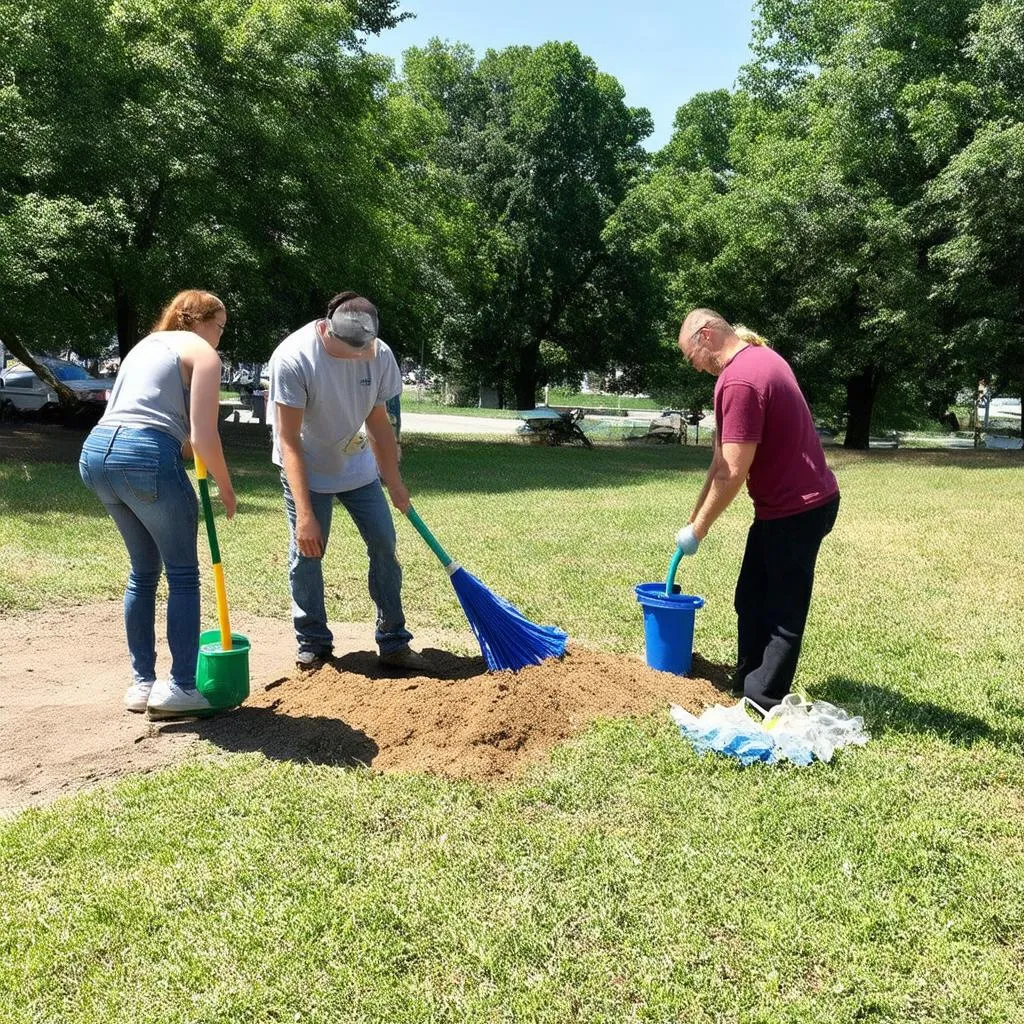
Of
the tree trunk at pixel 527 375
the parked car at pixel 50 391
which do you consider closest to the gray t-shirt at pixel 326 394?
the parked car at pixel 50 391

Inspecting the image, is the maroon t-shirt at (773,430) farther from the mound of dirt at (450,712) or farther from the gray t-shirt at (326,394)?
the gray t-shirt at (326,394)

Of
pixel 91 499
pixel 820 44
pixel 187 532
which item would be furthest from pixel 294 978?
pixel 820 44

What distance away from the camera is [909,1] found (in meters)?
22.4

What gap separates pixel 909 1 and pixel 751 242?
267 inches

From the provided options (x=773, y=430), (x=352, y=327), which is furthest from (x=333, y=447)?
(x=773, y=430)

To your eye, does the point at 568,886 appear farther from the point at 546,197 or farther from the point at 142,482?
the point at 546,197

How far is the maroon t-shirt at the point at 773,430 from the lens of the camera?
4082 mm

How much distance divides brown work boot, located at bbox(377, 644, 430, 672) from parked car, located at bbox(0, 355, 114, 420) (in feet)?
60.9

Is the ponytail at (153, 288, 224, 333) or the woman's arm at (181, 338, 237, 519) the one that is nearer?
the woman's arm at (181, 338, 237, 519)

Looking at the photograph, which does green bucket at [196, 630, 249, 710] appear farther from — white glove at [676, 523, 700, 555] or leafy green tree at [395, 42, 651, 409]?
leafy green tree at [395, 42, 651, 409]

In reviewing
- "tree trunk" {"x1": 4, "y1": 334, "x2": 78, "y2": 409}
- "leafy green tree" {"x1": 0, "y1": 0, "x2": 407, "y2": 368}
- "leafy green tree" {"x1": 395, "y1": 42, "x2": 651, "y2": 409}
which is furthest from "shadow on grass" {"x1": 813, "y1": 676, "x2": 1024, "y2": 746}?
"leafy green tree" {"x1": 395, "y1": 42, "x2": 651, "y2": 409}

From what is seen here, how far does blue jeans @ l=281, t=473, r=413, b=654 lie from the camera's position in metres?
4.84

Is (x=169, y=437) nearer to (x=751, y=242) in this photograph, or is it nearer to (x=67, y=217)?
(x=67, y=217)

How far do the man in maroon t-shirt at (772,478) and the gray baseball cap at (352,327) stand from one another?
1432mm
